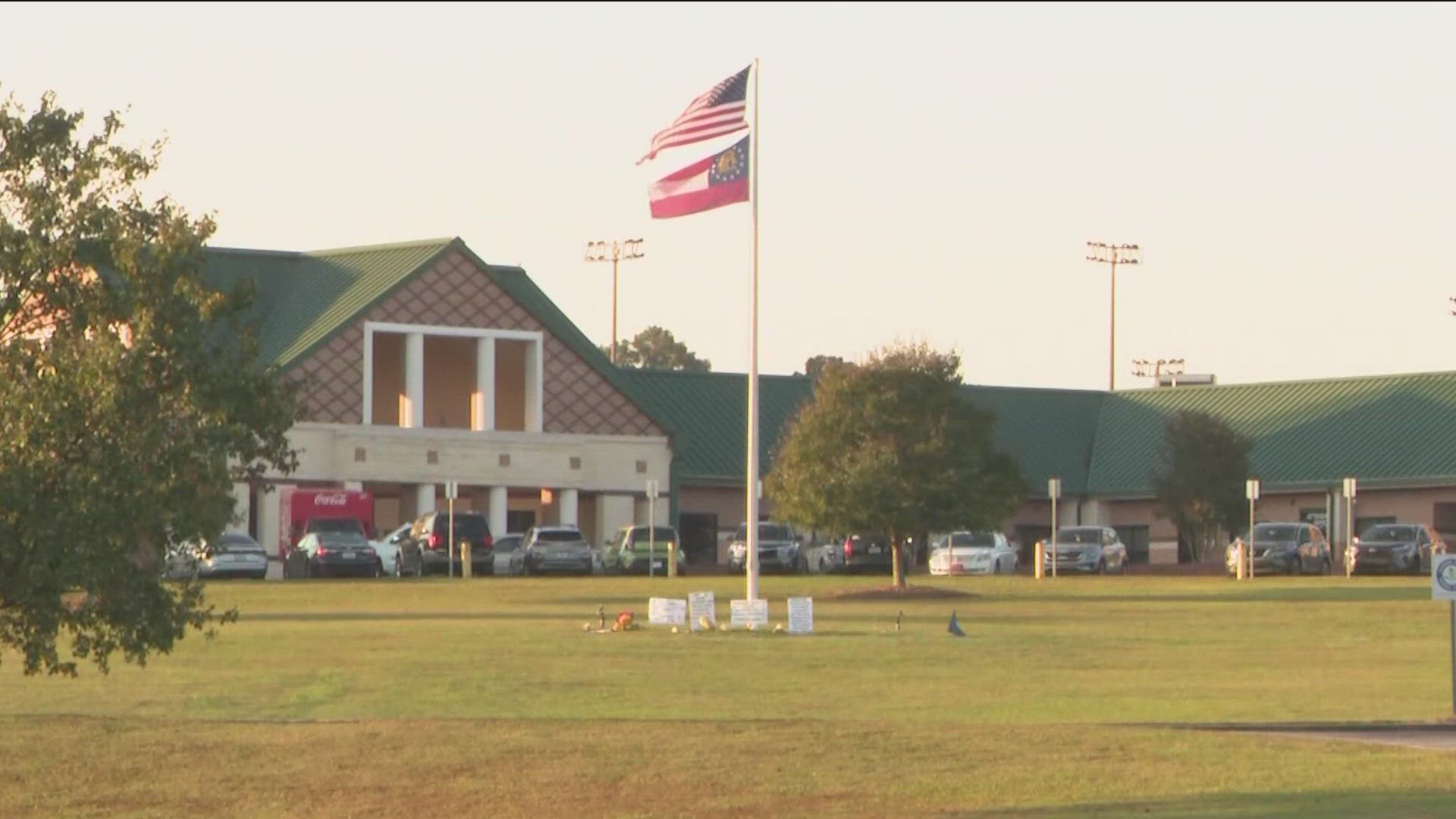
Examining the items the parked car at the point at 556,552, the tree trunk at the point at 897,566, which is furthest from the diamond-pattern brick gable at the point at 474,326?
the tree trunk at the point at 897,566

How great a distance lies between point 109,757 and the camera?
2544 cm

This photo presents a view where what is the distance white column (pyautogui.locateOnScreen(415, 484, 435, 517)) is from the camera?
74250 mm

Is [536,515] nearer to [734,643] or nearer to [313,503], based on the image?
[313,503]

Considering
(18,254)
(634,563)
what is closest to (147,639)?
(18,254)

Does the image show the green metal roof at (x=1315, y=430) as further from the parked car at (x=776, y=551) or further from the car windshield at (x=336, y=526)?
the car windshield at (x=336, y=526)

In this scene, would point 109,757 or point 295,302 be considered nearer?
point 109,757

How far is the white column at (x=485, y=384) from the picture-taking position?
75188 mm

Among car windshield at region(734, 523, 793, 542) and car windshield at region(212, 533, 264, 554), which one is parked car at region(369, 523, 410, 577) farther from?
car windshield at region(734, 523, 793, 542)

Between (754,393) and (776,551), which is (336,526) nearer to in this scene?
(776,551)

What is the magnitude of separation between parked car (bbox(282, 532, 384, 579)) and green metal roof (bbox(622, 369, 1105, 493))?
17702mm

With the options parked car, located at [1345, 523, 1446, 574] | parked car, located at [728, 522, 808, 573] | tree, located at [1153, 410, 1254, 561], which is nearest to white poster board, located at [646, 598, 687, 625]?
parked car, located at [1345, 523, 1446, 574]

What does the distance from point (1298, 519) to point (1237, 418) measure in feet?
16.6

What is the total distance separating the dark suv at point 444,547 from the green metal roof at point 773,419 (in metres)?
13.7

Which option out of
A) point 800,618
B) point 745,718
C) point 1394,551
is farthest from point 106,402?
point 1394,551
